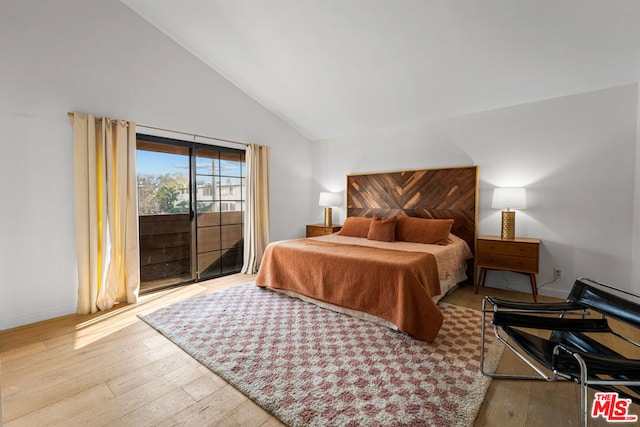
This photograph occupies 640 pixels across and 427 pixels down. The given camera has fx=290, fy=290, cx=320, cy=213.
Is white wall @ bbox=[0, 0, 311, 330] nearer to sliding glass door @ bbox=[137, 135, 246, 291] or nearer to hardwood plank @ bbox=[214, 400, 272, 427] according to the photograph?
sliding glass door @ bbox=[137, 135, 246, 291]

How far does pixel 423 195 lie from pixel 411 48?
199cm

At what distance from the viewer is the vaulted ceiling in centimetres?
246

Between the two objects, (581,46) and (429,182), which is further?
(429,182)

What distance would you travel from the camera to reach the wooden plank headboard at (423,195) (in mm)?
3873

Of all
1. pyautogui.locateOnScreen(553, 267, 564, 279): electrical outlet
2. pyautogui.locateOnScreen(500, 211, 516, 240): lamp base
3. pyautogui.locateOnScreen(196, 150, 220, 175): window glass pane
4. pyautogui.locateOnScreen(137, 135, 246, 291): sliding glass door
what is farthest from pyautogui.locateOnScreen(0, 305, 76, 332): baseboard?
pyautogui.locateOnScreen(553, 267, 564, 279): electrical outlet

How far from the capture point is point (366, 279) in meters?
2.64

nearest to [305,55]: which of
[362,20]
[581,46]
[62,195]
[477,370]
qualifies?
[362,20]

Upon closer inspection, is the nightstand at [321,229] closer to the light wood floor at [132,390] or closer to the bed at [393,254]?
the bed at [393,254]

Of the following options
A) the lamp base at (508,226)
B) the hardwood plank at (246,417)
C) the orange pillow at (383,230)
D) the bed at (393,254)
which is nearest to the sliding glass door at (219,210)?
the bed at (393,254)

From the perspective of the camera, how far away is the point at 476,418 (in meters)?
1.53

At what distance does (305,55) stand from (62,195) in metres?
2.93

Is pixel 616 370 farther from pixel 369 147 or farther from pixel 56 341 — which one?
pixel 369 147

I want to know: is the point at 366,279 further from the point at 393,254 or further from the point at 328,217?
the point at 328,217

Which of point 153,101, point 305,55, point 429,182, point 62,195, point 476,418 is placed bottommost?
point 476,418
